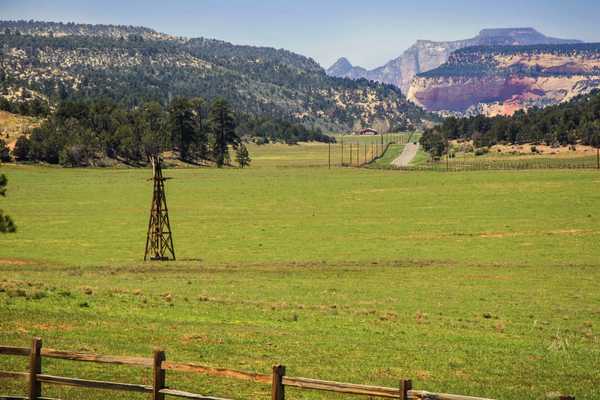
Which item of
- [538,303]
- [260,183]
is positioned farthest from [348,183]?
[538,303]

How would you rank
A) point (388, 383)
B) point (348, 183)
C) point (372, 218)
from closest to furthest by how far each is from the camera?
point (388, 383) → point (372, 218) → point (348, 183)

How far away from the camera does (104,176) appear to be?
134 metres

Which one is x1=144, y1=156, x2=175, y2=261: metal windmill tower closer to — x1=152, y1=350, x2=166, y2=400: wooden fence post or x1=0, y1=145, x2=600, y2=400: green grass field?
x1=0, y1=145, x2=600, y2=400: green grass field

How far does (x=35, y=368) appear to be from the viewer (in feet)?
49.3

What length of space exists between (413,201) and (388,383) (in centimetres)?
7641

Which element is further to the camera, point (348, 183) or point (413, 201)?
point (348, 183)

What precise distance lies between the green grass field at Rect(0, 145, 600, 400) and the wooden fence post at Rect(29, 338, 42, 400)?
1.97m

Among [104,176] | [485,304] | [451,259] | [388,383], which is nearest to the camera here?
[388,383]

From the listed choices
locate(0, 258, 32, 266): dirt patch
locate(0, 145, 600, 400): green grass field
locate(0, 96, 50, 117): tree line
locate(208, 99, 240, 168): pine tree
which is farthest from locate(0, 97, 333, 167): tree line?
locate(0, 258, 32, 266): dirt patch

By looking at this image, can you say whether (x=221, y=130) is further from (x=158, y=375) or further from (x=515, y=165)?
(x=158, y=375)

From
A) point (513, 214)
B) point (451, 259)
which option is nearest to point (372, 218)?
point (513, 214)

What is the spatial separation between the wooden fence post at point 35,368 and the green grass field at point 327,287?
1975mm

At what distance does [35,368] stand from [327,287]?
85.9 ft

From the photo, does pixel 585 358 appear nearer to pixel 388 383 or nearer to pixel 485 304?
pixel 388 383
